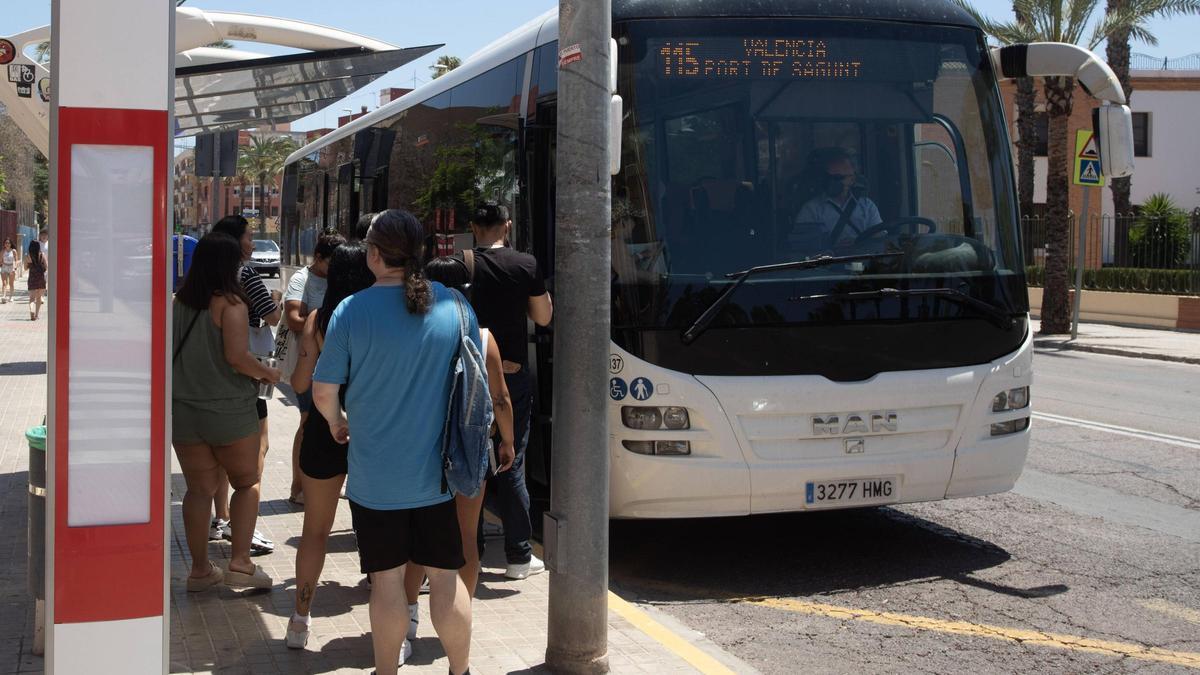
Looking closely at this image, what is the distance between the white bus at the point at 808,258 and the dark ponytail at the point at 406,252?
7.64ft

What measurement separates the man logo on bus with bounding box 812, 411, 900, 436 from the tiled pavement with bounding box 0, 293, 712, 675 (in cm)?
162

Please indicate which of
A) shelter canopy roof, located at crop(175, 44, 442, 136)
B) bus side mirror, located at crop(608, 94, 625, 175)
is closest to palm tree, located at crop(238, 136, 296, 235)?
shelter canopy roof, located at crop(175, 44, 442, 136)

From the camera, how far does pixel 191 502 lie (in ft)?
20.2

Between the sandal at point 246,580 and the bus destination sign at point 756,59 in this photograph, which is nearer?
the sandal at point 246,580

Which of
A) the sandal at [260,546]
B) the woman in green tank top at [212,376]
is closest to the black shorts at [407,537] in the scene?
the woman in green tank top at [212,376]

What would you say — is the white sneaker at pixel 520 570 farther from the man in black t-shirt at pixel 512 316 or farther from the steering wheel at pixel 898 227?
the steering wheel at pixel 898 227

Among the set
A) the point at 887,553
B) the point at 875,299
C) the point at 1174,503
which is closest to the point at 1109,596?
the point at 887,553

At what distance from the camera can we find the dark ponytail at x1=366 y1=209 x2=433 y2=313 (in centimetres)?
439

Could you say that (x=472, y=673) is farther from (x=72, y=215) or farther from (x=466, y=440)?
(x=72, y=215)

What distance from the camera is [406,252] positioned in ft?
14.6

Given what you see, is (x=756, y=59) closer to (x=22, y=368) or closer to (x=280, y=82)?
(x=280, y=82)


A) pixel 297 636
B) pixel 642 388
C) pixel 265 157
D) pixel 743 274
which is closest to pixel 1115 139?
pixel 743 274

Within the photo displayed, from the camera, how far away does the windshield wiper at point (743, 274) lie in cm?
666

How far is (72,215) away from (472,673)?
258 centimetres
